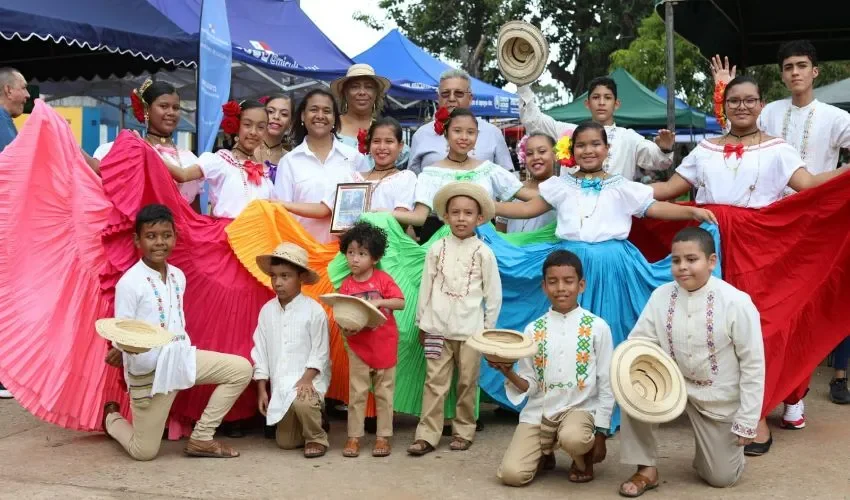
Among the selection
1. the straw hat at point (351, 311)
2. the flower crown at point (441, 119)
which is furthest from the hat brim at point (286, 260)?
the flower crown at point (441, 119)

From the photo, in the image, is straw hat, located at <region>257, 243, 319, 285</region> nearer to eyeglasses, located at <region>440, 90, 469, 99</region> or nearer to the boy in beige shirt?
the boy in beige shirt

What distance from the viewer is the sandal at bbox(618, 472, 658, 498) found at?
13.4ft

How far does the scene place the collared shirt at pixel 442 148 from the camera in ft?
20.4

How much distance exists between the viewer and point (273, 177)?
5.82 m

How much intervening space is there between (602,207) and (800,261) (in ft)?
3.77

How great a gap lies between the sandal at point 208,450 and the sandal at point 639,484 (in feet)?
6.44

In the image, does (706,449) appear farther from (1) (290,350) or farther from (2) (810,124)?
(2) (810,124)

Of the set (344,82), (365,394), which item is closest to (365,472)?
(365,394)

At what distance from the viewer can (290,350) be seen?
492 cm

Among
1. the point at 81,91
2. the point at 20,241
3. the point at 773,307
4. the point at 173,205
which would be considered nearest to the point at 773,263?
the point at 773,307

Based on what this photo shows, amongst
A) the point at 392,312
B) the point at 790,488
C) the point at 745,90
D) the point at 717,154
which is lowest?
the point at 790,488

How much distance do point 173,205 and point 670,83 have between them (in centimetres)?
525

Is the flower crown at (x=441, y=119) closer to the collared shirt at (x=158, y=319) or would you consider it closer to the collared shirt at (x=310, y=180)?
the collared shirt at (x=310, y=180)

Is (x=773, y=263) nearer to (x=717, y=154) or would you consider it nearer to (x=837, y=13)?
(x=717, y=154)
